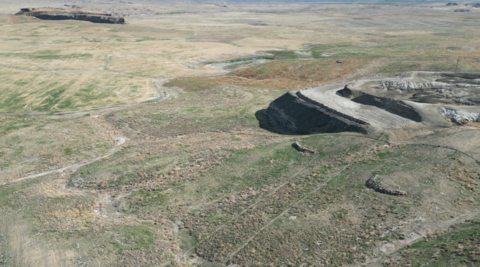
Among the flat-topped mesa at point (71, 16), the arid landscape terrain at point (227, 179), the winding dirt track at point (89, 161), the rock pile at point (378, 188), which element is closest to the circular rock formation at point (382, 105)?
the arid landscape terrain at point (227, 179)

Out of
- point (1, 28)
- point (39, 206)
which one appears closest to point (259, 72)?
point (39, 206)

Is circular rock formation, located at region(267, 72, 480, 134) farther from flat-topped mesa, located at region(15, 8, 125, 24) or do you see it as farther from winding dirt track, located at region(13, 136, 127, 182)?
flat-topped mesa, located at region(15, 8, 125, 24)

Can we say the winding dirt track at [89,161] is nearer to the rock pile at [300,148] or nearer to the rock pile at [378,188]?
the rock pile at [300,148]

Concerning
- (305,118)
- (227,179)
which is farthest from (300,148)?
(305,118)

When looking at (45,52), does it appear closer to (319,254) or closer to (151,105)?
(151,105)

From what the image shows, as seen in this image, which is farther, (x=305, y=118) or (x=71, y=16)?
(x=71, y=16)

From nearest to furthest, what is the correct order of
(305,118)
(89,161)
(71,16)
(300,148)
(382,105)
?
(300,148)
(89,161)
(382,105)
(305,118)
(71,16)

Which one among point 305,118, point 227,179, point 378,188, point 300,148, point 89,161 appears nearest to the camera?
point 378,188

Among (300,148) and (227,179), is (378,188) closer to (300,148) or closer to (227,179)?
(300,148)

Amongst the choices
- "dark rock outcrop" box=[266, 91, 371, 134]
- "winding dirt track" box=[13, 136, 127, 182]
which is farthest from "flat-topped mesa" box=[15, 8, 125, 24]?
"dark rock outcrop" box=[266, 91, 371, 134]
